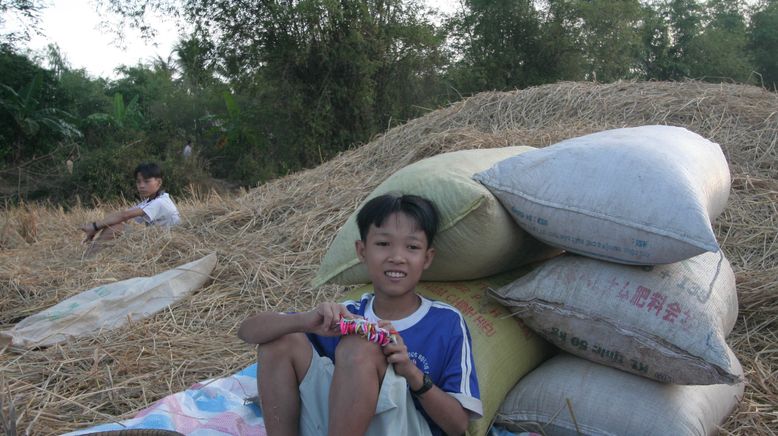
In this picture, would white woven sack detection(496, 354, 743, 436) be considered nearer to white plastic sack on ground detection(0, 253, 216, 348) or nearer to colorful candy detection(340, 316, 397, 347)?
colorful candy detection(340, 316, 397, 347)

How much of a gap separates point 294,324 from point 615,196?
3.01ft

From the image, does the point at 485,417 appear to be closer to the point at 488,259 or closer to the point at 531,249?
the point at 488,259

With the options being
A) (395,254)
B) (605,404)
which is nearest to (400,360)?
(395,254)

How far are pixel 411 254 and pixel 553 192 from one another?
47cm

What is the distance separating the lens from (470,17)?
50.0 feet

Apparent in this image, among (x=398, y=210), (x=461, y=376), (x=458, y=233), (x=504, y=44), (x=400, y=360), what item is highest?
(x=504, y=44)

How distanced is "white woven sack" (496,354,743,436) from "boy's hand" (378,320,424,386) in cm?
51

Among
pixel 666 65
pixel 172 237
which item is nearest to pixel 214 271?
pixel 172 237

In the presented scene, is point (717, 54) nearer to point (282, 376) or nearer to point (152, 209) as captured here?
point (152, 209)

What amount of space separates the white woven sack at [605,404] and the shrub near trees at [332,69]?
24.0 feet

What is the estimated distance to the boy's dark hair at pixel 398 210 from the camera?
68.2 inches

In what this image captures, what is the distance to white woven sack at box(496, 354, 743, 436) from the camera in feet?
5.66

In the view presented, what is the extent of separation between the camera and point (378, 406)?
1501mm

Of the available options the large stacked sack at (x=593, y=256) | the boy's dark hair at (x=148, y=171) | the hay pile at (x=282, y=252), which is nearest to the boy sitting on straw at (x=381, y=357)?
the large stacked sack at (x=593, y=256)
